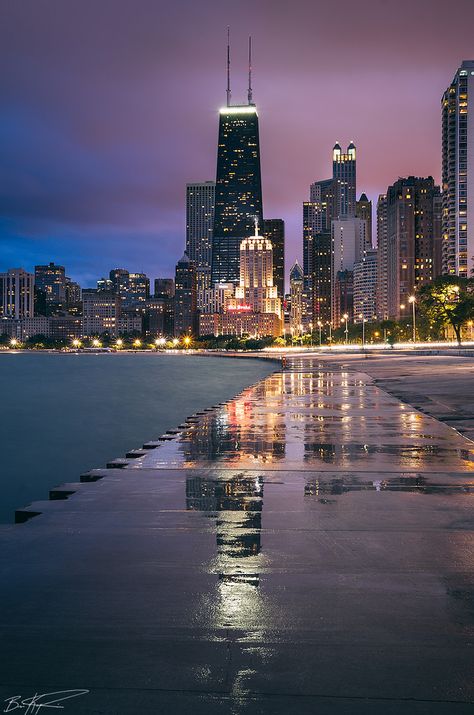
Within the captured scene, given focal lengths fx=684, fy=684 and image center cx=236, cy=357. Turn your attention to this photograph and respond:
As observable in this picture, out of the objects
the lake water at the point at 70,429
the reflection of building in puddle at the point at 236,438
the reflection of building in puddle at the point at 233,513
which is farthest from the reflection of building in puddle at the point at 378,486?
the lake water at the point at 70,429

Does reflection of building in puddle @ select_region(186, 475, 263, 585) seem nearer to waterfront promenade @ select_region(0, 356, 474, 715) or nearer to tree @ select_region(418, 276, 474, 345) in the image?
waterfront promenade @ select_region(0, 356, 474, 715)

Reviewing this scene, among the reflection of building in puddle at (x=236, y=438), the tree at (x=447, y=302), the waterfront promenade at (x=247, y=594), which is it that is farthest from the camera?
the tree at (x=447, y=302)

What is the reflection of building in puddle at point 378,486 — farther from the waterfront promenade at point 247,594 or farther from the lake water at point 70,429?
the lake water at point 70,429

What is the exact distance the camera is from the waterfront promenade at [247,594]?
14.6 ft

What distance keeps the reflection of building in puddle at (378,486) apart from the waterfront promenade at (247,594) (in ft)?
0.18

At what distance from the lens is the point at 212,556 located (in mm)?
7391

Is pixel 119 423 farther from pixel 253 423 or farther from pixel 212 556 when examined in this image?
pixel 212 556

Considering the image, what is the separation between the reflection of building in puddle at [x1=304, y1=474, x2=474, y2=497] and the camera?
11219 mm

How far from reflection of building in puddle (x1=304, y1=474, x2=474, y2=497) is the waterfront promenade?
6 centimetres

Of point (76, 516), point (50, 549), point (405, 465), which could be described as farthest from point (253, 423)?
point (50, 549)

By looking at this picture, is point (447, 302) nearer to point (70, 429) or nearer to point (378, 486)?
→ point (70, 429)

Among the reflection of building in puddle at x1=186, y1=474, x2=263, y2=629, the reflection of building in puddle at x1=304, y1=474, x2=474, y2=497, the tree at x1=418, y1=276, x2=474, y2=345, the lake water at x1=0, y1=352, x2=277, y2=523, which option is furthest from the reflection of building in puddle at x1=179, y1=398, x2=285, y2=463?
the tree at x1=418, y1=276, x2=474, y2=345

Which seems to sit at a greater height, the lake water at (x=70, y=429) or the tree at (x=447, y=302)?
→ the tree at (x=447, y=302)

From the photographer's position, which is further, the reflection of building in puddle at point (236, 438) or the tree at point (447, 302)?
the tree at point (447, 302)
